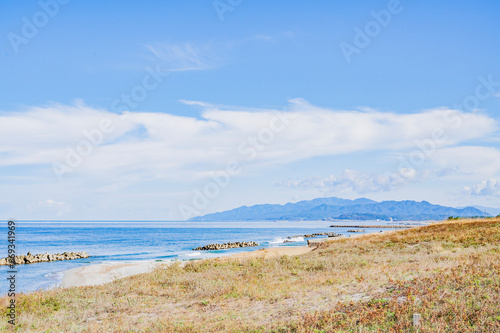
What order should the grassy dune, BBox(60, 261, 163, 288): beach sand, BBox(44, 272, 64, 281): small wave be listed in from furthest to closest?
BBox(44, 272, 64, 281): small wave → BBox(60, 261, 163, 288): beach sand → the grassy dune

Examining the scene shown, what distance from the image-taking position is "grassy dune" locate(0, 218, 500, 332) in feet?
37.6

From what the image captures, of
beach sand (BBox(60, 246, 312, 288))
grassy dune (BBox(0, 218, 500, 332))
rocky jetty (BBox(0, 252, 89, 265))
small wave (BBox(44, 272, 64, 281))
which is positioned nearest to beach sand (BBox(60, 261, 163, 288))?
beach sand (BBox(60, 246, 312, 288))

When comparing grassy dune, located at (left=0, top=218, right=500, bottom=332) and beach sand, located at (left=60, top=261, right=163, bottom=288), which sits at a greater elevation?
grassy dune, located at (left=0, top=218, right=500, bottom=332)

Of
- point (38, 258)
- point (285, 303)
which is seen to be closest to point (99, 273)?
point (38, 258)

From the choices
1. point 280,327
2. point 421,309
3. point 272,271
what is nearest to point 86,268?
point 272,271

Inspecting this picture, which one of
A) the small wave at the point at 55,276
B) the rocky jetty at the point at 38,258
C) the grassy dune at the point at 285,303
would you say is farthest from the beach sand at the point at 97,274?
the grassy dune at the point at 285,303

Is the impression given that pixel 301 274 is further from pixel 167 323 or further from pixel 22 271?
pixel 22 271

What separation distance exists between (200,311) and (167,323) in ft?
7.43

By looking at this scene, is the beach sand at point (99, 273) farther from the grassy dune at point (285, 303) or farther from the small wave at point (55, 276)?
the grassy dune at point (285, 303)

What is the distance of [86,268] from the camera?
43.5 meters

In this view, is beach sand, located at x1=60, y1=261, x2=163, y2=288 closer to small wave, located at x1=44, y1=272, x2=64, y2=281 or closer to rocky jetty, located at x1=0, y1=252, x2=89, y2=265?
small wave, located at x1=44, y1=272, x2=64, y2=281

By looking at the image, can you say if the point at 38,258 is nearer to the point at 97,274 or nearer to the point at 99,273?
the point at 99,273

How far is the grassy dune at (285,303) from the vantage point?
11.5 meters

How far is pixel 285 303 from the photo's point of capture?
15023 millimetres
